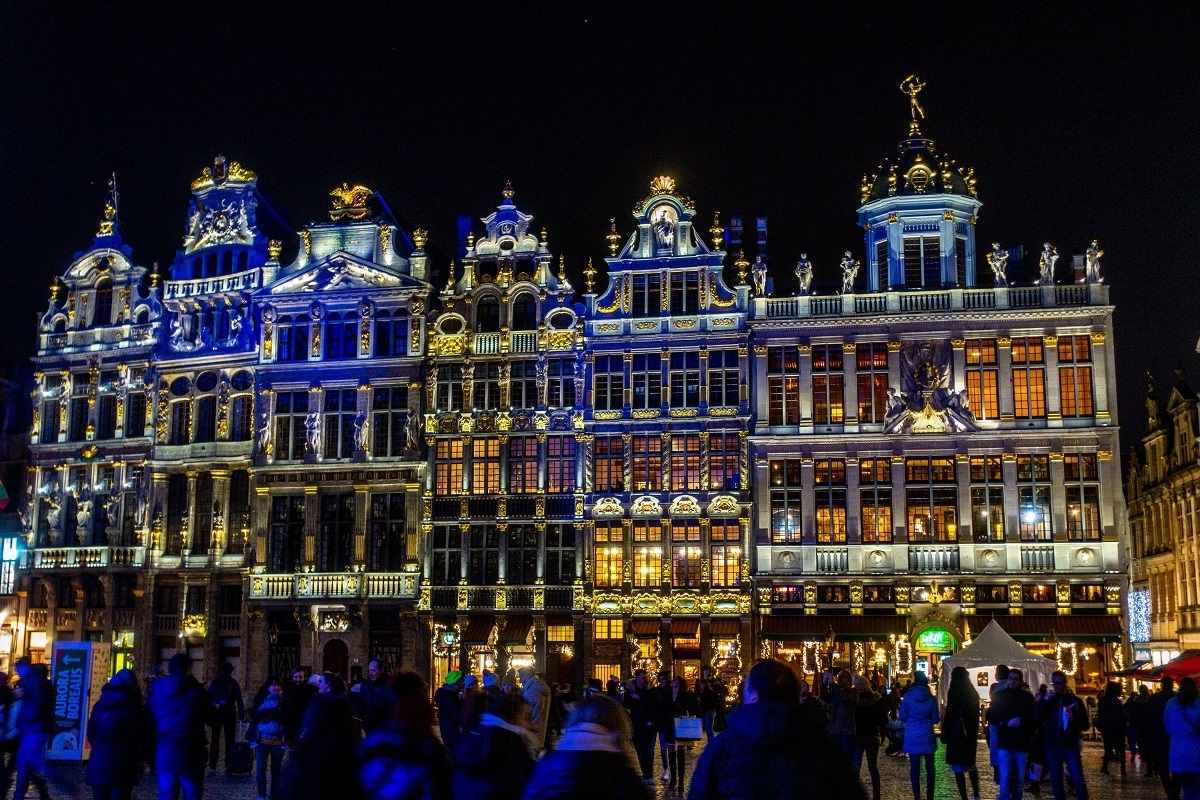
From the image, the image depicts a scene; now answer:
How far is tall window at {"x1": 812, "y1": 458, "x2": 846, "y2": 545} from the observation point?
140ft

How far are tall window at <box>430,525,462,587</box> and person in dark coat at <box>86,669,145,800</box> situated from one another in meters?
31.5

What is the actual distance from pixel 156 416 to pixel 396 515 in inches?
391

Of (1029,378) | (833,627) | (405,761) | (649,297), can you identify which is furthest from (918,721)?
(649,297)

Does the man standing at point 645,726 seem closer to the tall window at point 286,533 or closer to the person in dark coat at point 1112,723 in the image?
the person in dark coat at point 1112,723

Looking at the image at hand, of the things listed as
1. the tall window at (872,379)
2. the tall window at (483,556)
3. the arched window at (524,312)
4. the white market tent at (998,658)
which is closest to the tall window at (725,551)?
the tall window at (872,379)

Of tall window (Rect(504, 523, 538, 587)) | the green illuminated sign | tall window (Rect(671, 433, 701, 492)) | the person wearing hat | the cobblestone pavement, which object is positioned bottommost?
the cobblestone pavement

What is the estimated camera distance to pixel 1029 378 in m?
42.1

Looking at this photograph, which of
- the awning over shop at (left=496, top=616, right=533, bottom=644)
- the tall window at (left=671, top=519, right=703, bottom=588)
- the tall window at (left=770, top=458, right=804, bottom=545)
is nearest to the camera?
the tall window at (left=770, top=458, right=804, bottom=545)

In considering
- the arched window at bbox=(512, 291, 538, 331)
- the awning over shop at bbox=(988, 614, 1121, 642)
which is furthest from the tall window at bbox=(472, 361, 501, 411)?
the awning over shop at bbox=(988, 614, 1121, 642)

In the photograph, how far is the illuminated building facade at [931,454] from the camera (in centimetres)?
4103

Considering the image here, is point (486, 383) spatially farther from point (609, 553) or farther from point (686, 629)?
point (686, 629)

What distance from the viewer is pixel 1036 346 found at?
1662 inches

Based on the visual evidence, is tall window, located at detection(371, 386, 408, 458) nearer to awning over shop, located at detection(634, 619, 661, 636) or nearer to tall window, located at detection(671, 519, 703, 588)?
tall window, located at detection(671, 519, 703, 588)

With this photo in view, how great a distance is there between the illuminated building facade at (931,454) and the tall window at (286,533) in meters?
15.6
